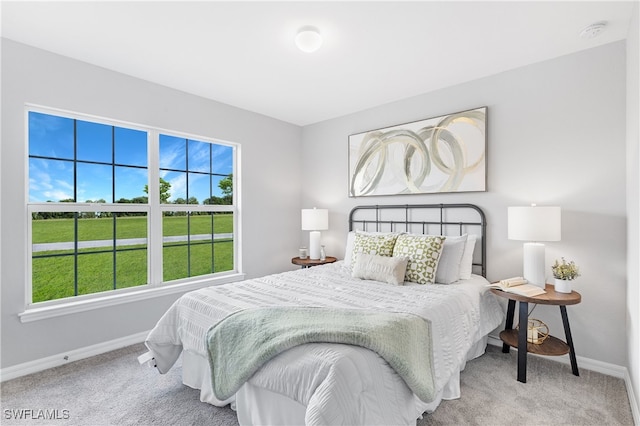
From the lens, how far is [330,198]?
14.4 feet

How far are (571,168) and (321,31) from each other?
2340mm

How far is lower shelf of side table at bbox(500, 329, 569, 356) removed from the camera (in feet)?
7.70

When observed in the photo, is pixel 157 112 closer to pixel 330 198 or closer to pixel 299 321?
pixel 330 198

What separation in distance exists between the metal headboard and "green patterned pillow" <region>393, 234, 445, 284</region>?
1.70ft

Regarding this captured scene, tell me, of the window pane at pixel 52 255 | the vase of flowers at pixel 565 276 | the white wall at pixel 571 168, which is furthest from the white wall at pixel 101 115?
the vase of flowers at pixel 565 276

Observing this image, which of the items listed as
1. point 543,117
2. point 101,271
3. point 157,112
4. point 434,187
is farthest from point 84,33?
point 543,117

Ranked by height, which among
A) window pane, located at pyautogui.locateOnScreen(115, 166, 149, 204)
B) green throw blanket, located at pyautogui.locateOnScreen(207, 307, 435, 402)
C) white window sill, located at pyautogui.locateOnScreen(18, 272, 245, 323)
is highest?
window pane, located at pyautogui.locateOnScreen(115, 166, 149, 204)

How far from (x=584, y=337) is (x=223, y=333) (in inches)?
112

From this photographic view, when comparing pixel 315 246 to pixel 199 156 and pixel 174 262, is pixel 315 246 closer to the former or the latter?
pixel 174 262

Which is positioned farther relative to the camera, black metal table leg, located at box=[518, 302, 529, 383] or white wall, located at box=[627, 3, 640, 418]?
black metal table leg, located at box=[518, 302, 529, 383]

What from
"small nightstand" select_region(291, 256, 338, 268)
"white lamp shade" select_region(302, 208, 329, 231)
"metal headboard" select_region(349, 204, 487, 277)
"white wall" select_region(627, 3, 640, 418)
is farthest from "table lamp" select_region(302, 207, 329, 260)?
"white wall" select_region(627, 3, 640, 418)

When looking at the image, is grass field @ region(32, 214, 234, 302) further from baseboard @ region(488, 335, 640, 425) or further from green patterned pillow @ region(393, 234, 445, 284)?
baseboard @ region(488, 335, 640, 425)

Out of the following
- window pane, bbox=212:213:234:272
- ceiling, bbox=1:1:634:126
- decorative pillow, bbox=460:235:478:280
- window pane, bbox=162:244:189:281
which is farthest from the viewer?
window pane, bbox=212:213:234:272

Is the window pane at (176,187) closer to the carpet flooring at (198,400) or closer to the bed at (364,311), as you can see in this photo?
the bed at (364,311)
